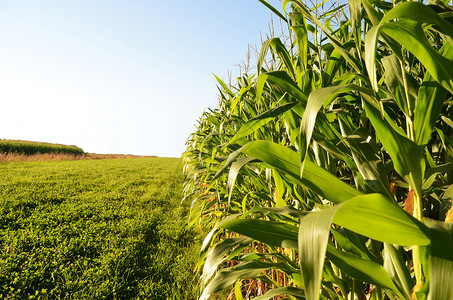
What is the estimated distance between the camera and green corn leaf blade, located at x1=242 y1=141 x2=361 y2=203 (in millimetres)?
560

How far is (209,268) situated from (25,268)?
1975 millimetres

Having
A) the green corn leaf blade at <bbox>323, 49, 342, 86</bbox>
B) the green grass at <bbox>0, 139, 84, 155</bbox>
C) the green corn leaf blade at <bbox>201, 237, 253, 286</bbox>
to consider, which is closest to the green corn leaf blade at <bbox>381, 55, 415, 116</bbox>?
the green corn leaf blade at <bbox>323, 49, 342, 86</bbox>

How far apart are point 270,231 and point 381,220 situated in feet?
0.92

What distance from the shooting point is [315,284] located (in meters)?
0.33

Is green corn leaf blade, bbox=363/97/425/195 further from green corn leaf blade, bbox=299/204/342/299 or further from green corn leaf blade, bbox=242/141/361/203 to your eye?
green corn leaf blade, bbox=299/204/342/299

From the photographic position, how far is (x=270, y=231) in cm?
64

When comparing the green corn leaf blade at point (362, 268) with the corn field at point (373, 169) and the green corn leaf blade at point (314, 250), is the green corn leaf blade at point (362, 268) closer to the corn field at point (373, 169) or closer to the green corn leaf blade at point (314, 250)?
the corn field at point (373, 169)

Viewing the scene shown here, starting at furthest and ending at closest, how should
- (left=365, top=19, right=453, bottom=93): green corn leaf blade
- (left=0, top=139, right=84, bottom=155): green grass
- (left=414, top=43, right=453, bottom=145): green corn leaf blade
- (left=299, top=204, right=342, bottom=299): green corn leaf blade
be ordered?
(left=0, top=139, right=84, bottom=155): green grass < (left=414, top=43, right=453, bottom=145): green corn leaf blade < (left=365, top=19, right=453, bottom=93): green corn leaf blade < (left=299, top=204, right=342, bottom=299): green corn leaf blade

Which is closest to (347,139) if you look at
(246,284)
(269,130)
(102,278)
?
(269,130)

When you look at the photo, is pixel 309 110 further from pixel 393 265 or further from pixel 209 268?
pixel 209 268

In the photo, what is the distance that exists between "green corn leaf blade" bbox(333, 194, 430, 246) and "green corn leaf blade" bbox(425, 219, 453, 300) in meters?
0.03

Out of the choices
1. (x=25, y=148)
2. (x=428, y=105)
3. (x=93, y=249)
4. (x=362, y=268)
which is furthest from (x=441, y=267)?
(x=25, y=148)

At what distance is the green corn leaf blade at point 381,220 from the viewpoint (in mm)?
384

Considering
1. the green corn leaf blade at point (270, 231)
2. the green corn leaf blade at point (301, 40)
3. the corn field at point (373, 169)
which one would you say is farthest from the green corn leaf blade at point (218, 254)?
the green corn leaf blade at point (301, 40)
